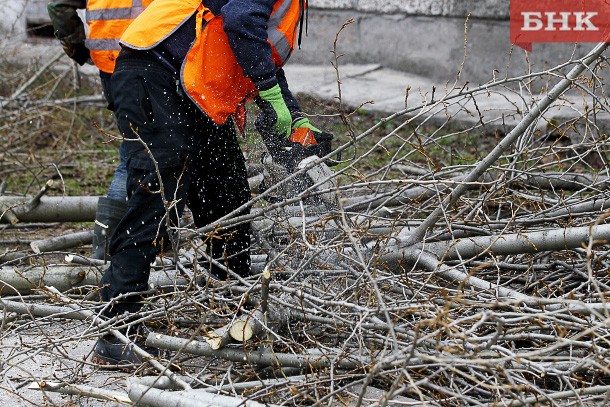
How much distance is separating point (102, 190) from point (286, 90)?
247 cm

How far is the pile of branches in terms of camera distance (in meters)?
2.82

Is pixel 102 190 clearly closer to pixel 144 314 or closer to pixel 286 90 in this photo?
pixel 286 90

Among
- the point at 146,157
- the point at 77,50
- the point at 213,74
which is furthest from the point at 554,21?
the point at 146,157

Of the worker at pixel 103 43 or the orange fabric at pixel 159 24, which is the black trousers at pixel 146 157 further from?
the worker at pixel 103 43

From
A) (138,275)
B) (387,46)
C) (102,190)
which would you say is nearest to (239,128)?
(138,275)

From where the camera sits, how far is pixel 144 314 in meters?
3.42

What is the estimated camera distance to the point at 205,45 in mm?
3562

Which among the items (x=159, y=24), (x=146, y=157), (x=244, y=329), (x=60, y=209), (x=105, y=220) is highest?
(x=159, y=24)

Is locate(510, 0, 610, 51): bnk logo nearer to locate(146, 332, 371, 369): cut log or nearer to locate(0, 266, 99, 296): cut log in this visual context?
locate(0, 266, 99, 296): cut log

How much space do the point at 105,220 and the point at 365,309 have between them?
2127mm

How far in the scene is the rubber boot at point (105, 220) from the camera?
4.42 meters

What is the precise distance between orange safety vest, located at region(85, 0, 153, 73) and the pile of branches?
1.00m

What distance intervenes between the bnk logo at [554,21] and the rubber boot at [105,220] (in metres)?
3.46

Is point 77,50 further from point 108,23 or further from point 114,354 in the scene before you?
point 114,354
